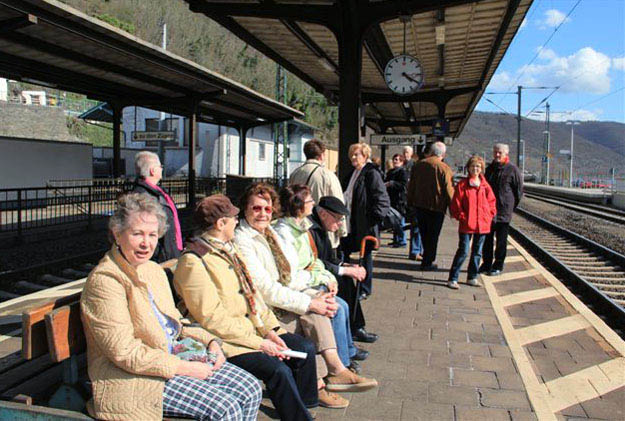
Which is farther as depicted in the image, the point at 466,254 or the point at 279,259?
the point at 466,254

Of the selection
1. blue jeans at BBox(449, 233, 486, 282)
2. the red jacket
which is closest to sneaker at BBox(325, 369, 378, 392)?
blue jeans at BBox(449, 233, 486, 282)

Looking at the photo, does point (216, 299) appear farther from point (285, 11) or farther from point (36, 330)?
point (285, 11)

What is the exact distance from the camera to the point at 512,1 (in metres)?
8.88

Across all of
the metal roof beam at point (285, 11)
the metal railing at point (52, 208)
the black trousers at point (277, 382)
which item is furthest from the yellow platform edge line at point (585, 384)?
the metal railing at point (52, 208)

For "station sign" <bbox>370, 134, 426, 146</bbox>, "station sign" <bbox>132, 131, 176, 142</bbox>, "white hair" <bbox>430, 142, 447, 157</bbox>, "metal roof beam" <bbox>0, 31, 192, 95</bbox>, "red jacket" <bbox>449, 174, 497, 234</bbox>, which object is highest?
"metal roof beam" <bbox>0, 31, 192, 95</bbox>

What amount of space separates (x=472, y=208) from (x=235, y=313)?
494 cm

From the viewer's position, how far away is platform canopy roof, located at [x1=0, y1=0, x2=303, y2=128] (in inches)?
387

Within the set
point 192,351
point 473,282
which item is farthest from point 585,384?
point 473,282

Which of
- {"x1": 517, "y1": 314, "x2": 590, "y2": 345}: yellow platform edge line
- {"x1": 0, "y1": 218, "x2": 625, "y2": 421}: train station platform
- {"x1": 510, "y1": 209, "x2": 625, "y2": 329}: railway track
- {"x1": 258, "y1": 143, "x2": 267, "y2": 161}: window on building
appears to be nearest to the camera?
{"x1": 0, "y1": 218, "x2": 625, "y2": 421}: train station platform

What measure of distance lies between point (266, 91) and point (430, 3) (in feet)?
286

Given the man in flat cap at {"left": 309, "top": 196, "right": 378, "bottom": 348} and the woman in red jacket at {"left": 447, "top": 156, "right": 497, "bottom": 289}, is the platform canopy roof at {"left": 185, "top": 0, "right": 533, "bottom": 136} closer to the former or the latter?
the woman in red jacket at {"left": 447, "top": 156, "right": 497, "bottom": 289}

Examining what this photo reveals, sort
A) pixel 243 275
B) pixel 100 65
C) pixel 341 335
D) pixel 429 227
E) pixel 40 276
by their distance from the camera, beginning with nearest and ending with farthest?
pixel 243 275 < pixel 341 335 < pixel 429 227 < pixel 40 276 < pixel 100 65

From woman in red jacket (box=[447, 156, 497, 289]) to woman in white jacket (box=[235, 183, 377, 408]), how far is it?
12.6 ft

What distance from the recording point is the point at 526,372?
4.43 m
